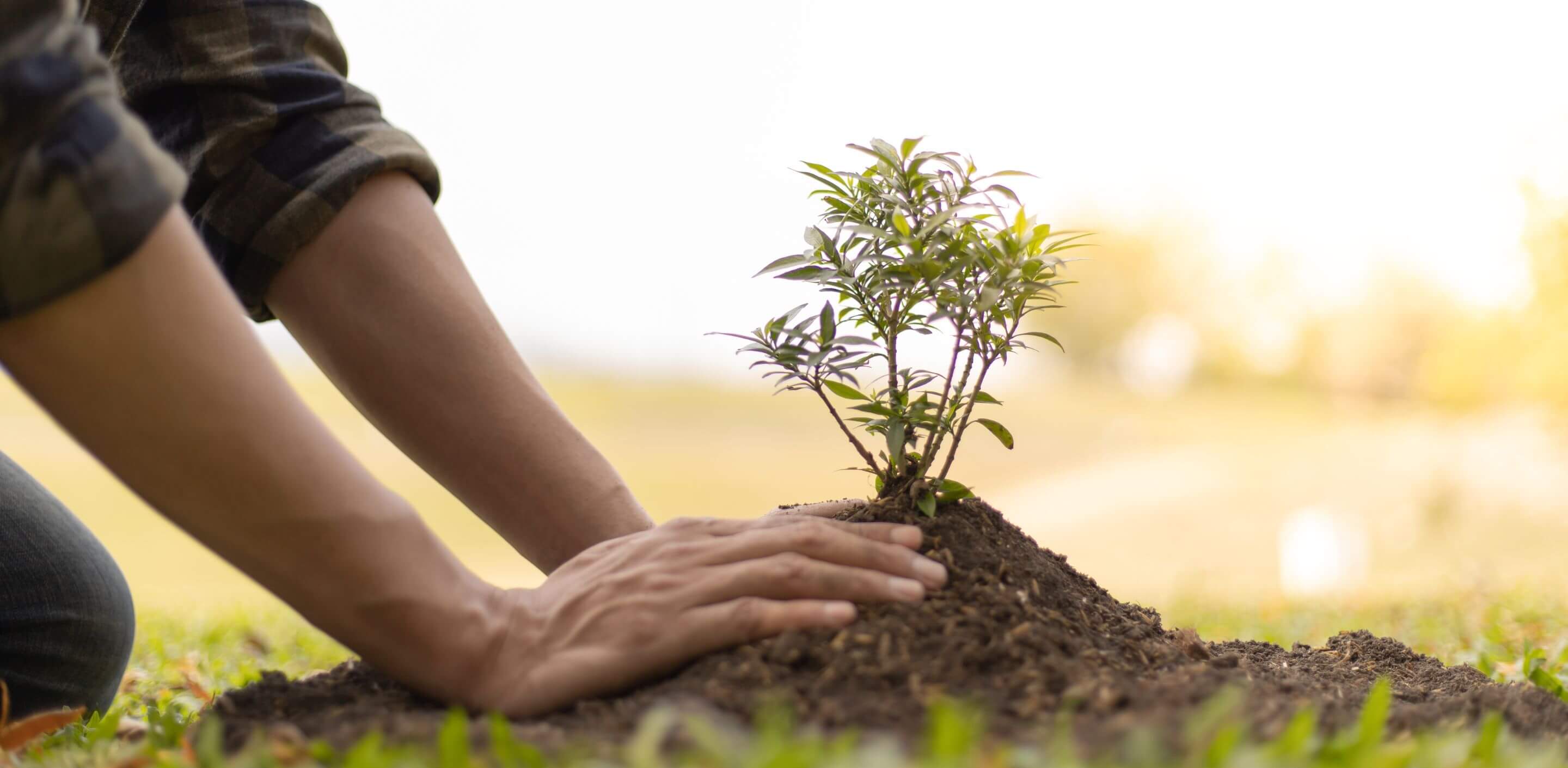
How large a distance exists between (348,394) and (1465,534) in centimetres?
1918

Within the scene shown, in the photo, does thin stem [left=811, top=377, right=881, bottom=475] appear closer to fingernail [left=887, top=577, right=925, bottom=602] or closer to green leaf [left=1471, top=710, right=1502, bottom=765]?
fingernail [left=887, top=577, right=925, bottom=602]

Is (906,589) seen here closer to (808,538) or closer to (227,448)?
(808,538)

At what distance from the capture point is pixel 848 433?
183 cm

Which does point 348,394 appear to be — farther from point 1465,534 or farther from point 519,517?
point 1465,534

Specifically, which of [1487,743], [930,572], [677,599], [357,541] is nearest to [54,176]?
[357,541]

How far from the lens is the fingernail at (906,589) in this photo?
158 centimetres

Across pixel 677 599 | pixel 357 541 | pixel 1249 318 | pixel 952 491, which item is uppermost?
pixel 1249 318

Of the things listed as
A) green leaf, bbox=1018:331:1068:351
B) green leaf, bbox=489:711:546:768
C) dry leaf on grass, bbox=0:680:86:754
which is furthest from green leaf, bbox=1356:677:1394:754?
dry leaf on grass, bbox=0:680:86:754

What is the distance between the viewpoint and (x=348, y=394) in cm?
206

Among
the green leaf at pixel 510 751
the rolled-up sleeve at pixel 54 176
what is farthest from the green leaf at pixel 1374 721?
the rolled-up sleeve at pixel 54 176

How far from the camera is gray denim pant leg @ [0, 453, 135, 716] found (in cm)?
229

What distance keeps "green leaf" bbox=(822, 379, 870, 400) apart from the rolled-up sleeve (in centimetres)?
100

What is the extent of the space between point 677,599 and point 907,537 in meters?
0.40

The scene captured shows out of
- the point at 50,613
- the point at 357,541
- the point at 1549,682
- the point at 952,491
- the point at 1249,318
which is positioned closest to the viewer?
the point at 357,541
